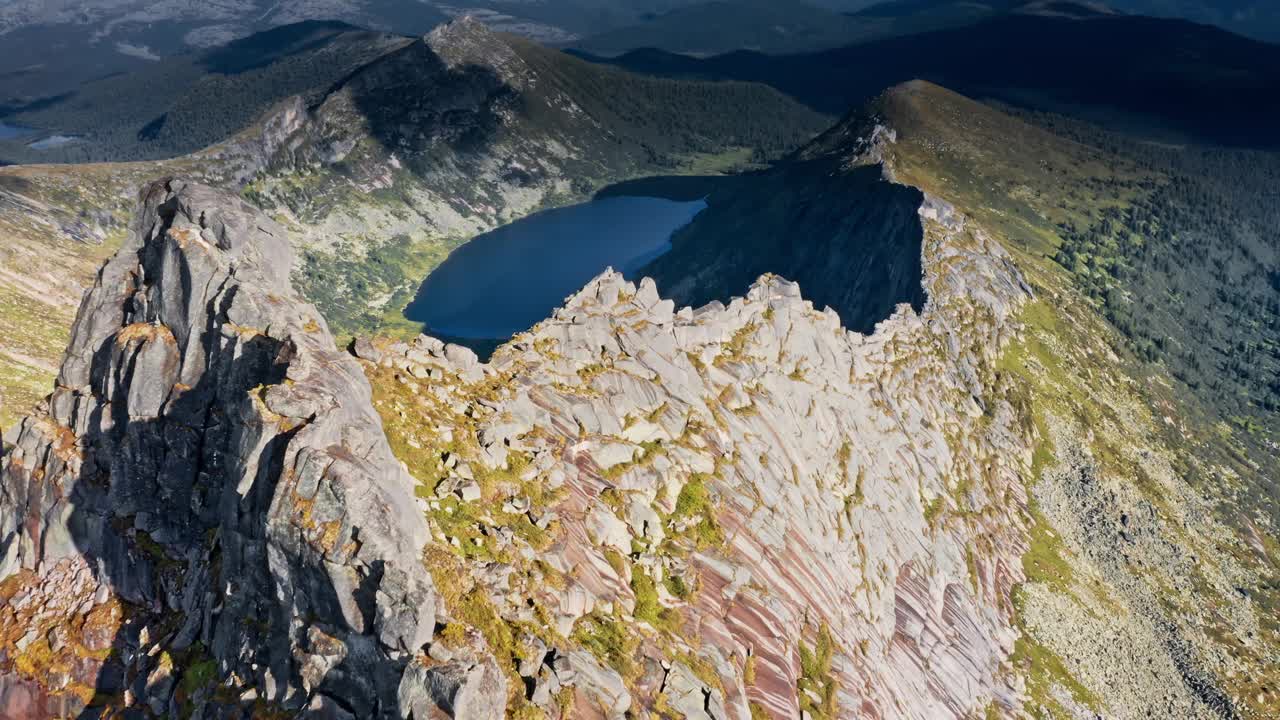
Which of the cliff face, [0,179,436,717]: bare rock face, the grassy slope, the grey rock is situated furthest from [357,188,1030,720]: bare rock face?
the grassy slope

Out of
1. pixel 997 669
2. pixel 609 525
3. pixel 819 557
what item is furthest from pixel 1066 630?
pixel 609 525

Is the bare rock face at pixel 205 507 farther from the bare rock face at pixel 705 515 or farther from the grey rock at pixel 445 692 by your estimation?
the bare rock face at pixel 705 515

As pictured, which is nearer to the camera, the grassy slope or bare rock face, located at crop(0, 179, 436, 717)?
bare rock face, located at crop(0, 179, 436, 717)

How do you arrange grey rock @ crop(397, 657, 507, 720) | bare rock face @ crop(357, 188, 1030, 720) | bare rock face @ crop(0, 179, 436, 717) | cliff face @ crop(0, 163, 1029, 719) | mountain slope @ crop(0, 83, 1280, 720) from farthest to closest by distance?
bare rock face @ crop(357, 188, 1030, 720), mountain slope @ crop(0, 83, 1280, 720), cliff face @ crop(0, 163, 1029, 719), bare rock face @ crop(0, 179, 436, 717), grey rock @ crop(397, 657, 507, 720)

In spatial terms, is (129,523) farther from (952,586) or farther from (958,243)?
(958,243)

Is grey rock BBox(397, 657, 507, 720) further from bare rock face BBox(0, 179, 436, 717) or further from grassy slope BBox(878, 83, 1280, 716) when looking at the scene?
grassy slope BBox(878, 83, 1280, 716)

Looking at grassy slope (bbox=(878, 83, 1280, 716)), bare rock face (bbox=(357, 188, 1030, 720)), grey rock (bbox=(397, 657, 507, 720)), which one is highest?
grey rock (bbox=(397, 657, 507, 720))

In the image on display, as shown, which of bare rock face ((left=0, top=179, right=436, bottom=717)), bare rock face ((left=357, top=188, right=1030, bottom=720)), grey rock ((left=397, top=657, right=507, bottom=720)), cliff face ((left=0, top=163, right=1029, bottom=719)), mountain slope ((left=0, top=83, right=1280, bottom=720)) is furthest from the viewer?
bare rock face ((left=357, top=188, right=1030, bottom=720))

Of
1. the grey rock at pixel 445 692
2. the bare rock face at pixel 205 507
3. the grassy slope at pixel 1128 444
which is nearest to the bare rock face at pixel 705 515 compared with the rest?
the grey rock at pixel 445 692

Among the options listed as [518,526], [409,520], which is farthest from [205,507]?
[518,526]
